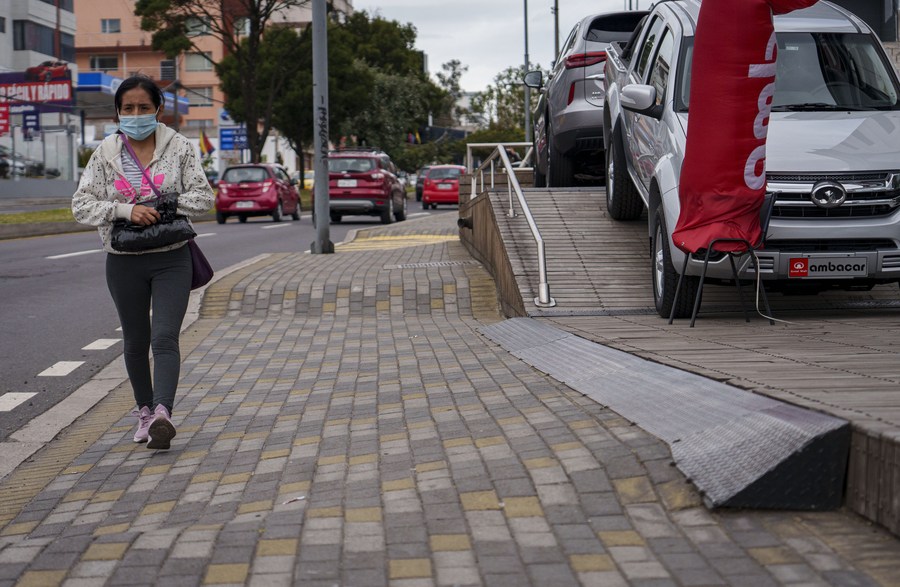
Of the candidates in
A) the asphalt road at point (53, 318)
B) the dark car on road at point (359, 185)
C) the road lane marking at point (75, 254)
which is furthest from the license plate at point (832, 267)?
the dark car on road at point (359, 185)

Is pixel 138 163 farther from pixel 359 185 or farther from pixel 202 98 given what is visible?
pixel 202 98

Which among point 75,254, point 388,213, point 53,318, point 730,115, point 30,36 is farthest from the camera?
point 30,36

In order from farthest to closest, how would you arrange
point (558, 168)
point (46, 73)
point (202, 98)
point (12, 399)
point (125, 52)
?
point (202, 98), point (125, 52), point (46, 73), point (558, 168), point (12, 399)

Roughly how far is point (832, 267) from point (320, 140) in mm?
10377

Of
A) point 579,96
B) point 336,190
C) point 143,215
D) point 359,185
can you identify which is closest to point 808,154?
point 143,215

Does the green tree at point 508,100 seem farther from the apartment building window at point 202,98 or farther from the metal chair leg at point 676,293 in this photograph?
the metal chair leg at point 676,293

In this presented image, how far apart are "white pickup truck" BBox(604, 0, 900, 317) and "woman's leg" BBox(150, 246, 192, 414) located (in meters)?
3.79

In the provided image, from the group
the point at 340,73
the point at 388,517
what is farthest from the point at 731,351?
the point at 340,73

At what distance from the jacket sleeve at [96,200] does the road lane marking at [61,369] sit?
2985 mm

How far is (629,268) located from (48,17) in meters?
65.8

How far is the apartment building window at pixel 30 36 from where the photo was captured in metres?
67.3

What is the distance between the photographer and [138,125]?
590 centimetres

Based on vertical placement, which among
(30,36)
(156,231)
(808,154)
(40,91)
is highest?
(30,36)

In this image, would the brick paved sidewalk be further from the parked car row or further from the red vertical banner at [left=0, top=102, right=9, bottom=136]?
the red vertical banner at [left=0, top=102, right=9, bottom=136]
